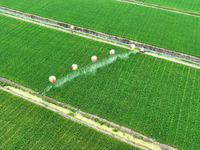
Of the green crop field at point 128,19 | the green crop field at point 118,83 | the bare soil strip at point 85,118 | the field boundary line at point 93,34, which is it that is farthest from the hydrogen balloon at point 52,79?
the green crop field at point 128,19

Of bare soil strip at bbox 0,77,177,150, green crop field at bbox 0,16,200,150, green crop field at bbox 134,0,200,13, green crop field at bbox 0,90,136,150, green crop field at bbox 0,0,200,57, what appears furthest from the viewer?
green crop field at bbox 134,0,200,13

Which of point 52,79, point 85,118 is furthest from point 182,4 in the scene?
point 85,118

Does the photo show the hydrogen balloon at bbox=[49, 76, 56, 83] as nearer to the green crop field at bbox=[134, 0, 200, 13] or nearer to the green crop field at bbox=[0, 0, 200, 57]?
the green crop field at bbox=[0, 0, 200, 57]

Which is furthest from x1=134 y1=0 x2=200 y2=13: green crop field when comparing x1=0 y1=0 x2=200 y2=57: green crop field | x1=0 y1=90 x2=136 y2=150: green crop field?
x1=0 y1=90 x2=136 y2=150: green crop field

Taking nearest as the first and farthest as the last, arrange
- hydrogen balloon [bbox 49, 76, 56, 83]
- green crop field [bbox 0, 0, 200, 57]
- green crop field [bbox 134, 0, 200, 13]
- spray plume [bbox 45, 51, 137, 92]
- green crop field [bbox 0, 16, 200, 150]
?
green crop field [bbox 0, 16, 200, 150]
hydrogen balloon [bbox 49, 76, 56, 83]
spray plume [bbox 45, 51, 137, 92]
green crop field [bbox 0, 0, 200, 57]
green crop field [bbox 134, 0, 200, 13]

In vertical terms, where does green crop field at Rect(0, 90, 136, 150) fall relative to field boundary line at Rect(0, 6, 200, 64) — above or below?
below

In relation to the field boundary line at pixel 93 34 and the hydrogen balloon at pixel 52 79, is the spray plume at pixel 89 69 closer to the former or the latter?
the hydrogen balloon at pixel 52 79

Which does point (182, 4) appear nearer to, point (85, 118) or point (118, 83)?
point (118, 83)

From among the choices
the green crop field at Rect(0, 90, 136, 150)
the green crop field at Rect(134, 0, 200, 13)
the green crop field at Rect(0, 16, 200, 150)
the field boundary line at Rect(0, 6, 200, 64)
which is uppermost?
the green crop field at Rect(134, 0, 200, 13)
